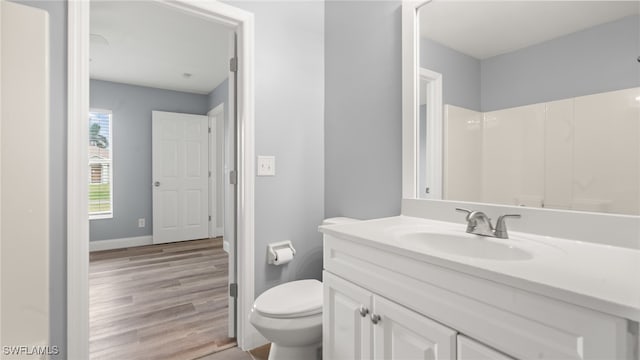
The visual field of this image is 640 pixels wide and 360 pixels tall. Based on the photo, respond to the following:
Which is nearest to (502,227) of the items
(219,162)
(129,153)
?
(219,162)

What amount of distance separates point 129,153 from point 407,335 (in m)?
4.55

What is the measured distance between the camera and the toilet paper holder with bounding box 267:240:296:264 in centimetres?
182

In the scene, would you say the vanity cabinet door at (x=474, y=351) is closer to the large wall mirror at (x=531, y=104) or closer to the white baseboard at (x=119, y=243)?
the large wall mirror at (x=531, y=104)

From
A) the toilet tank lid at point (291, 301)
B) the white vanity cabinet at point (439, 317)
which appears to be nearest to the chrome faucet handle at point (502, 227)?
the white vanity cabinet at point (439, 317)

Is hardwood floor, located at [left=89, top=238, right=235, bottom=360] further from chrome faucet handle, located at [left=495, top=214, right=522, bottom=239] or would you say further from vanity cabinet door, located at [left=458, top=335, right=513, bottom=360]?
chrome faucet handle, located at [left=495, top=214, right=522, bottom=239]

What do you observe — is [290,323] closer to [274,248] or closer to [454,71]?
[274,248]

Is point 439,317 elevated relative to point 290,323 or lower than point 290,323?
elevated

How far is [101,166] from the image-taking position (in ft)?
13.5

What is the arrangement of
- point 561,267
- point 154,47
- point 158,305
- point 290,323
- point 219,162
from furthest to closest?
point 219,162 → point 154,47 → point 158,305 → point 290,323 → point 561,267

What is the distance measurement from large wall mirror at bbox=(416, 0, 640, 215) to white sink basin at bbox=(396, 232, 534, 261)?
0.23m

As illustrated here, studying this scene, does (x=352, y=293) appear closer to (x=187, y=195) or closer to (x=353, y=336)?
(x=353, y=336)

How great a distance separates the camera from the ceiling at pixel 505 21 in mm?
1011

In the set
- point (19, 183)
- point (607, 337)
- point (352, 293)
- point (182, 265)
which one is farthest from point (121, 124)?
point (607, 337)

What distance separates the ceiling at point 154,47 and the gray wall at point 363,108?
0.97m
